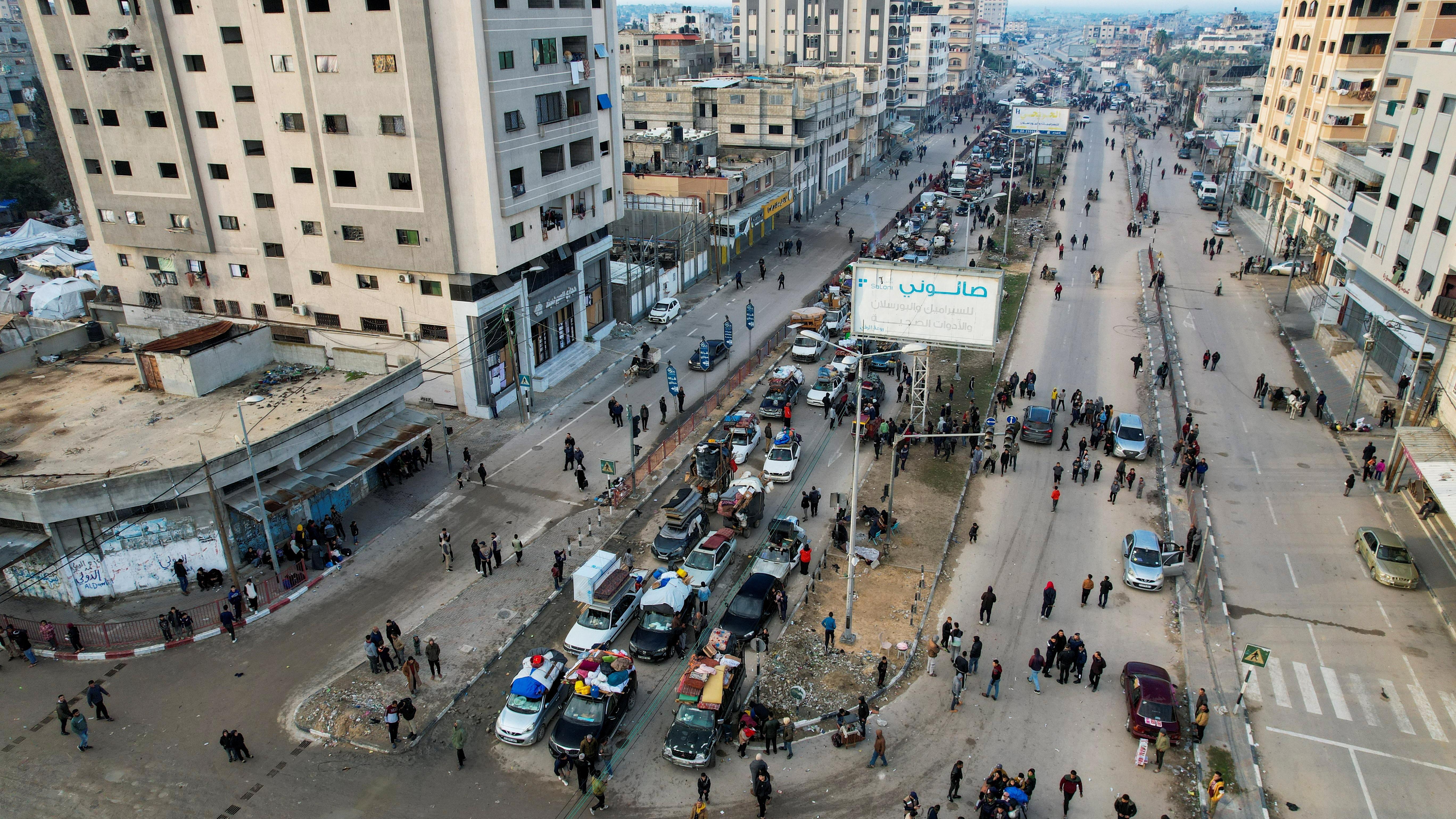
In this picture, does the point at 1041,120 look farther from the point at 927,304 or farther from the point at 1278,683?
the point at 1278,683

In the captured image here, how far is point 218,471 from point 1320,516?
38.8 metres

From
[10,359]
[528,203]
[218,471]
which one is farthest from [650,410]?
[10,359]

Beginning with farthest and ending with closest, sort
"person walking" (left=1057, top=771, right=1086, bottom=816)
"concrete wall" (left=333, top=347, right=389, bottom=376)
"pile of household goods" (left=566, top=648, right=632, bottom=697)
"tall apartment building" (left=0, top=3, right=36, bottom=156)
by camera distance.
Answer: "tall apartment building" (left=0, top=3, right=36, bottom=156) → "concrete wall" (left=333, top=347, right=389, bottom=376) → "pile of household goods" (left=566, top=648, right=632, bottom=697) → "person walking" (left=1057, top=771, right=1086, bottom=816)

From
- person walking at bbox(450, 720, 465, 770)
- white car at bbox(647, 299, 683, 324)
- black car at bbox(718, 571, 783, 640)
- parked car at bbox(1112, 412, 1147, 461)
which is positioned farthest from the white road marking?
white car at bbox(647, 299, 683, 324)

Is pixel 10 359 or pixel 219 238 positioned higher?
pixel 219 238

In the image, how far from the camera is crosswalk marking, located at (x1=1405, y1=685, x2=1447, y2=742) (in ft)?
74.5

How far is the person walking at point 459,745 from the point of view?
70.2 feet

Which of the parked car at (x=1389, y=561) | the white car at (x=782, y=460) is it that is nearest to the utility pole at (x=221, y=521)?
the white car at (x=782, y=460)

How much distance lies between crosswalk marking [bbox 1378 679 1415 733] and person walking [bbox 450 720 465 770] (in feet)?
78.7

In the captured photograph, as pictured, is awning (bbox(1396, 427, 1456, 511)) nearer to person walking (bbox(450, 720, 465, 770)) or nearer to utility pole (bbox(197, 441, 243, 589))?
person walking (bbox(450, 720, 465, 770))

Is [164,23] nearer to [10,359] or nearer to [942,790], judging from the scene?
[10,359]

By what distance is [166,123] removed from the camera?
135ft

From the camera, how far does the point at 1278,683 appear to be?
80.8 feet

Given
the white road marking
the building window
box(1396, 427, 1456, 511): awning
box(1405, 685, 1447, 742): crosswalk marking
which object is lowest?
box(1405, 685, 1447, 742): crosswalk marking
